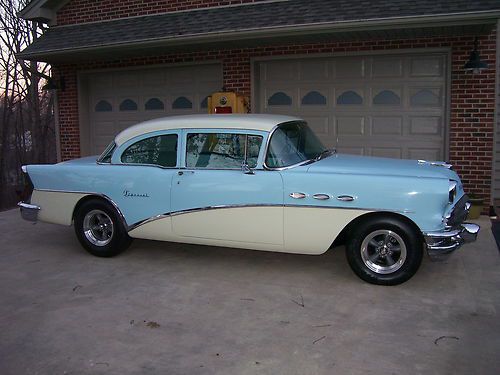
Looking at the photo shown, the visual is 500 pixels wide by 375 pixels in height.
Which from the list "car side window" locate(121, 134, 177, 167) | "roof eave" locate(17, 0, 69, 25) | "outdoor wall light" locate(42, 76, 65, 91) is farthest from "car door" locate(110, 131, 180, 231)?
"roof eave" locate(17, 0, 69, 25)

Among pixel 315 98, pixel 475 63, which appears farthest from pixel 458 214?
pixel 315 98

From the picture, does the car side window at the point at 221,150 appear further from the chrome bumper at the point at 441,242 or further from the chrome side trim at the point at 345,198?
the chrome bumper at the point at 441,242

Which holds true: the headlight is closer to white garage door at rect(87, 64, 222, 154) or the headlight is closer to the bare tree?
white garage door at rect(87, 64, 222, 154)

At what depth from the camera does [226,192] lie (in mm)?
5312

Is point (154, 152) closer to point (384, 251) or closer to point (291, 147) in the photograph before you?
point (291, 147)

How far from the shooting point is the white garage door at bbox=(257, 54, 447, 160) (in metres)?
8.29

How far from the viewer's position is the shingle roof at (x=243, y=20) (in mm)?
6996

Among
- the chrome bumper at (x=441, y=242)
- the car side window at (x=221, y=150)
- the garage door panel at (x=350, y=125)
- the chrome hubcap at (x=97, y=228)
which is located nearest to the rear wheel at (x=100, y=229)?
the chrome hubcap at (x=97, y=228)

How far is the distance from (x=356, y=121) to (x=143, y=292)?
5.23 meters

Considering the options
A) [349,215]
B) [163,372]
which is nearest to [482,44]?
[349,215]

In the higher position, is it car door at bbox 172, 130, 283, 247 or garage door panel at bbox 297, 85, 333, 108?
garage door panel at bbox 297, 85, 333, 108

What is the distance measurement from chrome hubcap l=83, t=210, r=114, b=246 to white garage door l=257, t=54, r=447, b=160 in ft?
14.0

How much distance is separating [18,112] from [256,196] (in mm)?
21378

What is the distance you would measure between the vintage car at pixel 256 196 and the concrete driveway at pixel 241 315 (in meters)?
0.40
